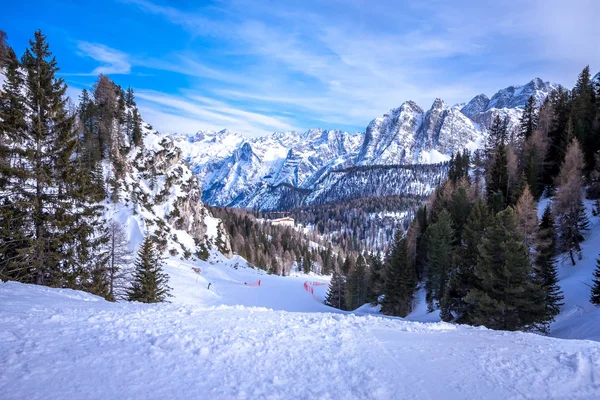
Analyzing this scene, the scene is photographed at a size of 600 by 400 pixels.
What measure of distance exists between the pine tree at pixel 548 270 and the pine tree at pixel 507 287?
1022 mm

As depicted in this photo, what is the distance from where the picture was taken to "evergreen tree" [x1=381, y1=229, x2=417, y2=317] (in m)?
36.1

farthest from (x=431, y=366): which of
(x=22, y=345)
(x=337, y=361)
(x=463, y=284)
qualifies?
(x=463, y=284)

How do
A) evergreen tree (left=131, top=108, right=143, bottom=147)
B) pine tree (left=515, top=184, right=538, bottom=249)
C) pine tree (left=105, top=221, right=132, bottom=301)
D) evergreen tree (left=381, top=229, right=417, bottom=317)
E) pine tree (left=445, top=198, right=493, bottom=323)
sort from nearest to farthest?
pine tree (left=105, top=221, right=132, bottom=301)
pine tree (left=445, top=198, right=493, bottom=323)
pine tree (left=515, top=184, right=538, bottom=249)
evergreen tree (left=381, top=229, right=417, bottom=317)
evergreen tree (left=131, top=108, right=143, bottom=147)

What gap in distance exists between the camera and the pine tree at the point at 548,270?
69.5ft

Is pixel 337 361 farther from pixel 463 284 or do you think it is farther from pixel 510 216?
pixel 463 284

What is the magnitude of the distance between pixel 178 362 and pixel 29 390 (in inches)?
91.8

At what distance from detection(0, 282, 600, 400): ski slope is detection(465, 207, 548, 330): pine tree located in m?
11.0

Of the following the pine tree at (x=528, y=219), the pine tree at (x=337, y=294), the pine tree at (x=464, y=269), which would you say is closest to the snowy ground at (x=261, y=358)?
the pine tree at (x=464, y=269)

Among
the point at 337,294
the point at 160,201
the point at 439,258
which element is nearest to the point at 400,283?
the point at 439,258

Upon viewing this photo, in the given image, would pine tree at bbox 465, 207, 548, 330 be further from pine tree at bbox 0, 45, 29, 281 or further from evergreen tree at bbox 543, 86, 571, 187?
evergreen tree at bbox 543, 86, 571, 187

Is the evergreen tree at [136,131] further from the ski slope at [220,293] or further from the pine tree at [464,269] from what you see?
the pine tree at [464,269]

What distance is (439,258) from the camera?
1363 inches

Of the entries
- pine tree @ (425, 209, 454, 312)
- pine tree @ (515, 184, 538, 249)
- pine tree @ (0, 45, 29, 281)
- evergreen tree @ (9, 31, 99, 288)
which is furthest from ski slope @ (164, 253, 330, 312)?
pine tree @ (515, 184, 538, 249)

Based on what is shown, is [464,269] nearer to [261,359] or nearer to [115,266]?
[261,359]
